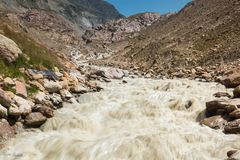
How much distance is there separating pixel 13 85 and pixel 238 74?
45.7 ft

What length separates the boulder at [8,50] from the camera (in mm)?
21984

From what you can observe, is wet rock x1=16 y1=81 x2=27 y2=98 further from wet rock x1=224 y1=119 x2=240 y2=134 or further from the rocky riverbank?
wet rock x1=224 y1=119 x2=240 y2=134

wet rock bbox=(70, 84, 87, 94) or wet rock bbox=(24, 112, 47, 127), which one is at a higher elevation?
wet rock bbox=(70, 84, 87, 94)

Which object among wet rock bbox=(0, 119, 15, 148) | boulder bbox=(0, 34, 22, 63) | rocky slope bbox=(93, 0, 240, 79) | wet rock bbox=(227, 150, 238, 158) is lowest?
wet rock bbox=(227, 150, 238, 158)

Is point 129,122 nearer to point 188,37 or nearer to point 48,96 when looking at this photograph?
point 48,96

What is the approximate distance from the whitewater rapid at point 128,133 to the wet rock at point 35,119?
0.30 m

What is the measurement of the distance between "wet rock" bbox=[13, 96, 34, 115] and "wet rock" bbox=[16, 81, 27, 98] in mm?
594

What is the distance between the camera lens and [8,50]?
22359 mm

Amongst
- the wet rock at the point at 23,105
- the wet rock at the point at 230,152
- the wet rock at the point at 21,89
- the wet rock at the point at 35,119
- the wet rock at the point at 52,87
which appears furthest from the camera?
the wet rock at the point at 52,87

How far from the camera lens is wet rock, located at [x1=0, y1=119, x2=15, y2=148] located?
611 inches

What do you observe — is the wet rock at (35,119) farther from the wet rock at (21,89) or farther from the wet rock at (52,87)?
the wet rock at (52,87)

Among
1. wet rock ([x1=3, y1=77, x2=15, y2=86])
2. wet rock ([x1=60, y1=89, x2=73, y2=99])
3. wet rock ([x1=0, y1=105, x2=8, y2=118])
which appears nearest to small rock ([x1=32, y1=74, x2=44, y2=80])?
wet rock ([x1=60, y1=89, x2=73, y2=99])

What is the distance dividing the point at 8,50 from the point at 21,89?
3896 mm

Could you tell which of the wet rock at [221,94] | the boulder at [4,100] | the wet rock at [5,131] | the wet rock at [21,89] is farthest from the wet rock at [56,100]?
the wet rock at [221,94]
